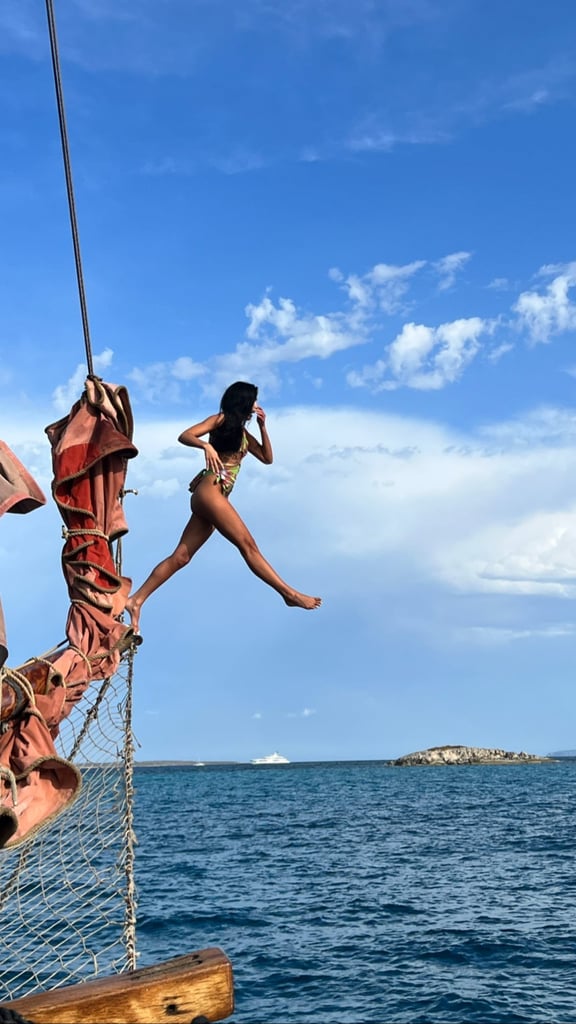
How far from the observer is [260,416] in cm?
730

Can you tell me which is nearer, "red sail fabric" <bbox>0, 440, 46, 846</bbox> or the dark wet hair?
"red sail fabric" <bbox>0, 440, 46, 846</bbox>

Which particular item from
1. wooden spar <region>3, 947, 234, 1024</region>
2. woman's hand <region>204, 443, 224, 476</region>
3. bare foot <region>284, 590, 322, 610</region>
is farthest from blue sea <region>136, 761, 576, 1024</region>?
wooden spar <region>3, 947, 234, 1024</region>

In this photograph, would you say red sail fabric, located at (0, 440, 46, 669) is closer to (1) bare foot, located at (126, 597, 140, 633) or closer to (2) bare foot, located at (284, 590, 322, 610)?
(1) bare foot, located at (126, 597, 140, 633)

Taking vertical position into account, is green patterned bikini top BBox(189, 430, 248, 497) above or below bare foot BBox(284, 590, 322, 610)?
above

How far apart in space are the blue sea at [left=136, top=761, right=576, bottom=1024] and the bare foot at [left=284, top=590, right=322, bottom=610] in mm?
4148

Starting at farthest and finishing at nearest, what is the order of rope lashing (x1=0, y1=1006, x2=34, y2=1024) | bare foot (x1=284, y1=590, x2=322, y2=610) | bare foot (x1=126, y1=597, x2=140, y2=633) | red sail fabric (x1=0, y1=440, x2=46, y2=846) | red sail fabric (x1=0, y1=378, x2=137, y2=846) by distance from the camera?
bare foot (x1=284, y1=590, x2=322, y2=610) → bare foot (x1=126, y1=597, x2=140, y2=633) → red sail fabric (x1=0, y1=378, x2=137, y2=846) → red sail fabric (x1=0, y1=440, x2=46, y2=846) → rope lashing (x1=0, y1=1006, x2=34, y2=1024)

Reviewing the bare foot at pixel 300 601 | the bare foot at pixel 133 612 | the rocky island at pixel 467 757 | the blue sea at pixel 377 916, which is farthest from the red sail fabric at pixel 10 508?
the rocky island at pixel 467 757

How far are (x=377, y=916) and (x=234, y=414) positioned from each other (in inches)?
559

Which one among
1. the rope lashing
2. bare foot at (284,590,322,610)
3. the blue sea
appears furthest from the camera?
the blue sea

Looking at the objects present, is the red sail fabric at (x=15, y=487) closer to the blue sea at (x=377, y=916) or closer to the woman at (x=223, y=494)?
the woman at (x=223, y=494)

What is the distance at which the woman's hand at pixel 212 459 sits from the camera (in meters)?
6.82

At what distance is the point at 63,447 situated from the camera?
6.39 m

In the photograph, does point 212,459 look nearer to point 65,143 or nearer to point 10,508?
point 10,508

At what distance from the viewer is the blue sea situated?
12.8m
